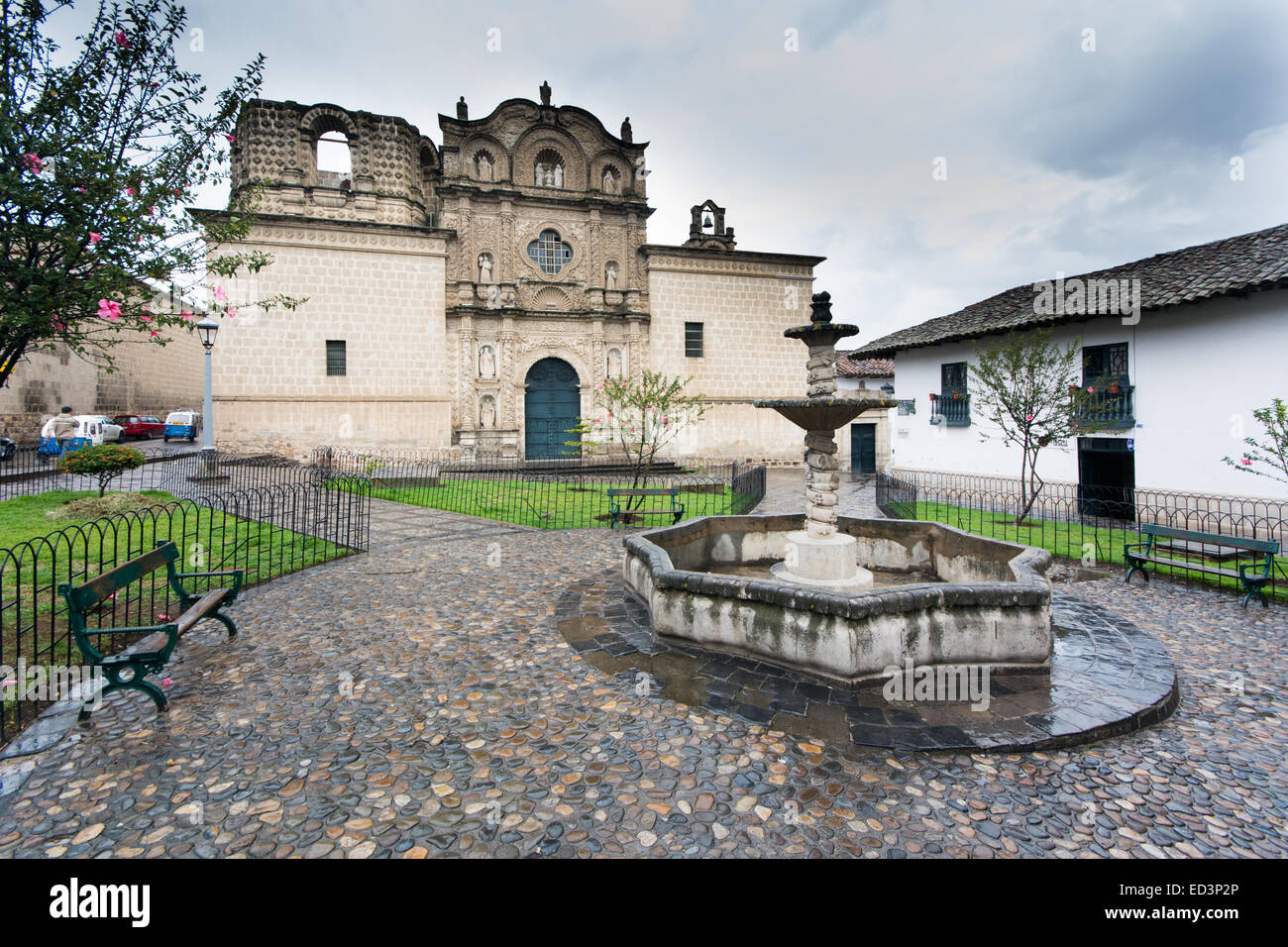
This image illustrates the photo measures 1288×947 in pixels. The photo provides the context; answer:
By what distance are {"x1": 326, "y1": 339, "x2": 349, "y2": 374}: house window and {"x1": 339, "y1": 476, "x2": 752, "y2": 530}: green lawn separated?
7156mm

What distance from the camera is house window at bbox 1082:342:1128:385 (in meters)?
14.8

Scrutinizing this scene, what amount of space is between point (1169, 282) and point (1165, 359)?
1.82m

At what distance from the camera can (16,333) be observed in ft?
14.4

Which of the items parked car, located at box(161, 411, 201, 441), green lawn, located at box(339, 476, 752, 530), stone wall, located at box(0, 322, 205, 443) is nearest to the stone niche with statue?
green lawn, located at box(339, 476, 752, 530)

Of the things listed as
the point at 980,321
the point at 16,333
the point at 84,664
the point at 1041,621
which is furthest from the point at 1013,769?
the point at 980,321

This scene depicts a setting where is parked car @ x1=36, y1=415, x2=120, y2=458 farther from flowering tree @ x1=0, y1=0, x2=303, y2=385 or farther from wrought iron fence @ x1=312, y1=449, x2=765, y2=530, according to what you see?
flowering tree @ x1=0, y1=0, x2=303, y2=385

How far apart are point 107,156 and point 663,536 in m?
5.92

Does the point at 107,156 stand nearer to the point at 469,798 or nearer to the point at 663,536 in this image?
the point at 469,798

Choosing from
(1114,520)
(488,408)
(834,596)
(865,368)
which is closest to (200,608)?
(834,596)

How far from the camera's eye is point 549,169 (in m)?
26.1

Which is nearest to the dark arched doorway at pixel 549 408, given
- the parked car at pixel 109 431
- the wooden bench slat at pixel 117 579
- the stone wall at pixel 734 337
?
the stone wall at pixel 734 337

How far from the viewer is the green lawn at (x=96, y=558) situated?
5.16m

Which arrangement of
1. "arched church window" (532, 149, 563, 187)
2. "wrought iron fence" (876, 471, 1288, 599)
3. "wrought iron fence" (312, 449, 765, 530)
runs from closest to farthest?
"wrought iron fence" (876, 471, 1288, 599)
"wrought iron fence" (312, 449, 765, 530)
"arched church window" (532, 149, 563, 187)

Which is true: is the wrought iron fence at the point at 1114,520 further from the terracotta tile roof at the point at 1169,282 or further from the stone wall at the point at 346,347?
the stone wall at the point at 346,347
